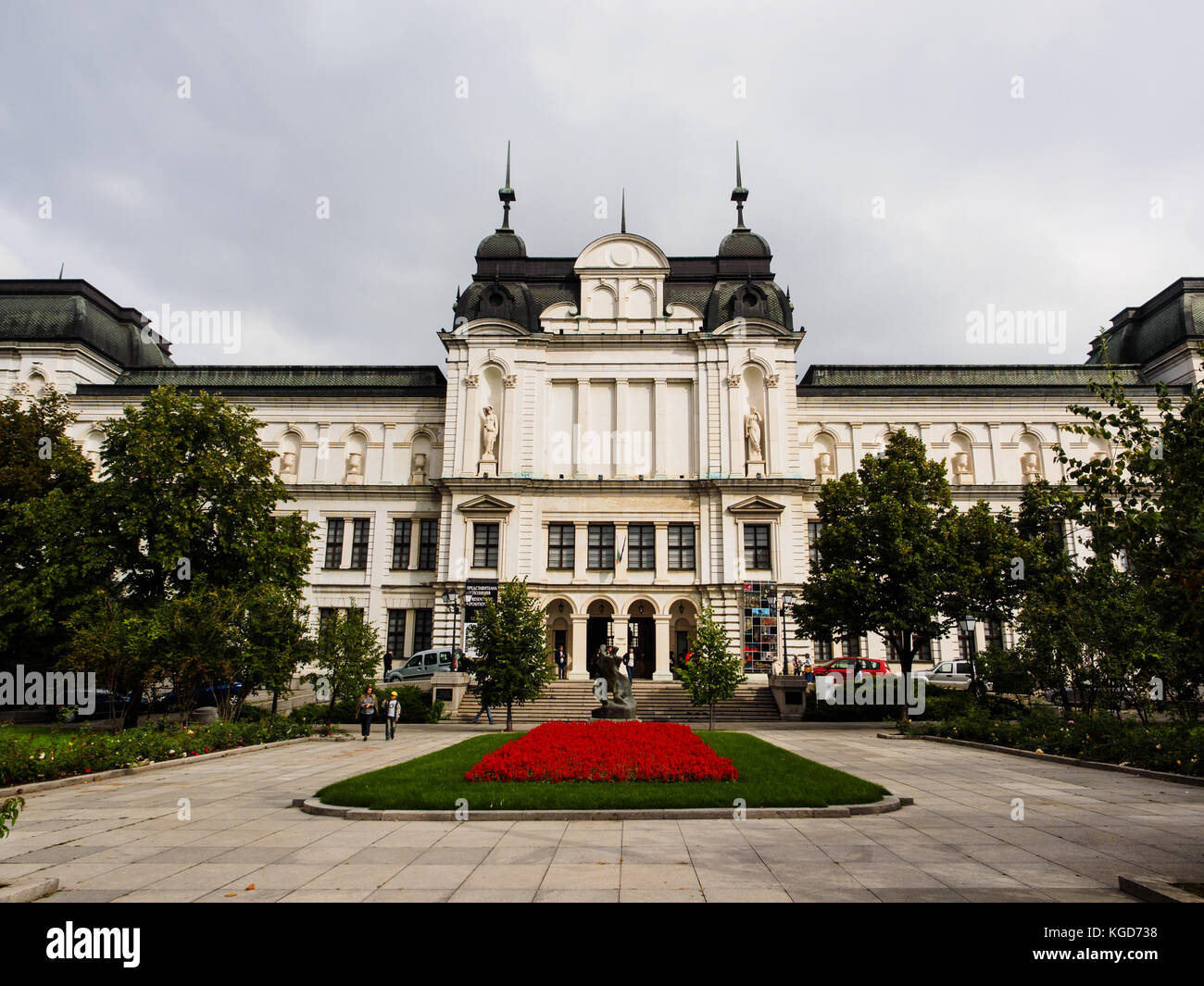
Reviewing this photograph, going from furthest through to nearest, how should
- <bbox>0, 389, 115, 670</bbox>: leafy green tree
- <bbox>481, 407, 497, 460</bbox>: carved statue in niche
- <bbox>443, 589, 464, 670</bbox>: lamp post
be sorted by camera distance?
<bbox>481, 407, 497, 460</bbox>: carved statue in niche, <bbox>443, 589, 464, 670</bbox>: lamp post, <bbox>0, 389, 115, 670</bbox>: leafy green tree

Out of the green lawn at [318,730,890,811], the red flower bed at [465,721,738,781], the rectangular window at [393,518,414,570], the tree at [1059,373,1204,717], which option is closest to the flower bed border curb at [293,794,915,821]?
the green lawn at [318,730,890,811]

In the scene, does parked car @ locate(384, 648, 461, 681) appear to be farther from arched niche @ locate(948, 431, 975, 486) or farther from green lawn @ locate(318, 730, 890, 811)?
arched niche @ locate(948, 431, 975, 486)

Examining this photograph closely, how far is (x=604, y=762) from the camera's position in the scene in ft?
51.2

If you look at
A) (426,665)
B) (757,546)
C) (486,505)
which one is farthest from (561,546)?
(757,546)

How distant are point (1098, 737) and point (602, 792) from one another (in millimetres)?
15451

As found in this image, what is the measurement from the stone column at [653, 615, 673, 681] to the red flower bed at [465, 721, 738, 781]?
80.6 ft

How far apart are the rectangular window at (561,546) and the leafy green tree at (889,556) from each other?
1459 centimetres

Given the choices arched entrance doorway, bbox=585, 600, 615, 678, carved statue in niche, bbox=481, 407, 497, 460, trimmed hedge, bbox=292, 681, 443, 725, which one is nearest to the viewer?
trimmed hedge, bbox=292, 681, 443, 725

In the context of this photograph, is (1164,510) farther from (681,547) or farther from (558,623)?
(558,623)

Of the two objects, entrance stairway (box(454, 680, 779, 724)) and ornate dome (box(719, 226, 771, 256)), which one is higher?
ornate dome (box(719, 226, 771, 256))

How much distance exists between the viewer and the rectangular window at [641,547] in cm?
4500

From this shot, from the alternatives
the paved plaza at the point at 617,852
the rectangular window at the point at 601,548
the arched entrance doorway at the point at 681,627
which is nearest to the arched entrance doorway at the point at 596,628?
the rectangular window at the point at 601,548

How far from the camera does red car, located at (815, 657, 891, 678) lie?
124ft
